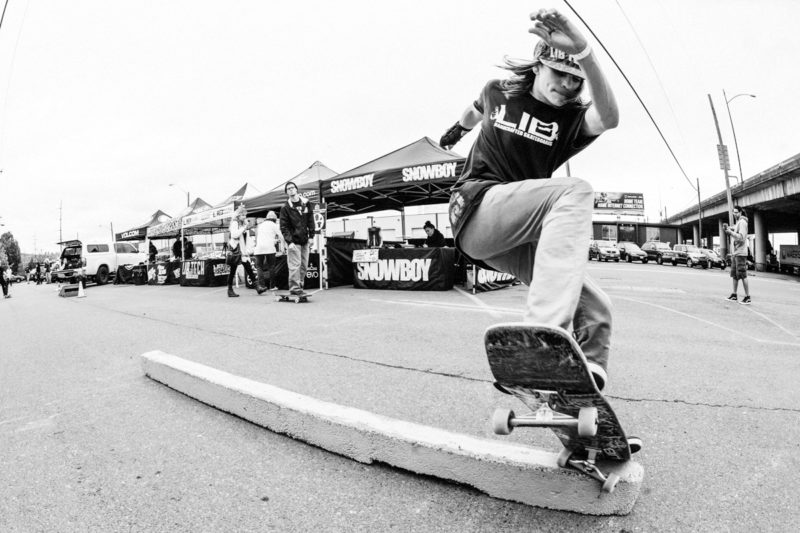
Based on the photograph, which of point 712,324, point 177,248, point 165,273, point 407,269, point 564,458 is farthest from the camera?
point 177,248

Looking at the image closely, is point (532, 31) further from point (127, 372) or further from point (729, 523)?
point (127, 372)

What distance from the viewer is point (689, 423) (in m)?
2.46

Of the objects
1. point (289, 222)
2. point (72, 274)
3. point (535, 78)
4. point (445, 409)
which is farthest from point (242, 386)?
point (72, 274)

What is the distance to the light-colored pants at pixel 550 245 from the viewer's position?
161 centimetres

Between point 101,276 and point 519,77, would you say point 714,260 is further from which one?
point 101,276

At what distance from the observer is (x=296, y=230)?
840cm

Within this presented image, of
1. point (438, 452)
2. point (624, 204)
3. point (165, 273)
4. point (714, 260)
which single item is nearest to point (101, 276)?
point (165, 273)

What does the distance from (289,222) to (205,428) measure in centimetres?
621

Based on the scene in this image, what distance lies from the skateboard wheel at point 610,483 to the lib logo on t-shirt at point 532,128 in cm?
134

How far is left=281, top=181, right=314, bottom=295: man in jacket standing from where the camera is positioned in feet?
27.6

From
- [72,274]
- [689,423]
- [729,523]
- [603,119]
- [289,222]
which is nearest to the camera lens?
[729,523]

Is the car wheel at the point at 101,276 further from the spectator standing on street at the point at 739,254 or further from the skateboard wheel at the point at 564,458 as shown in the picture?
the skateboard wheel at the point at 564,458

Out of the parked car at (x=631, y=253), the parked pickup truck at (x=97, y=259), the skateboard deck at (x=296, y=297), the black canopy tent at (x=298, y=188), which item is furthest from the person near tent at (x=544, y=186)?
the parked car at (x=631, y=253)

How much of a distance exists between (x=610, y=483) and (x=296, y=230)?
7.45 meters
